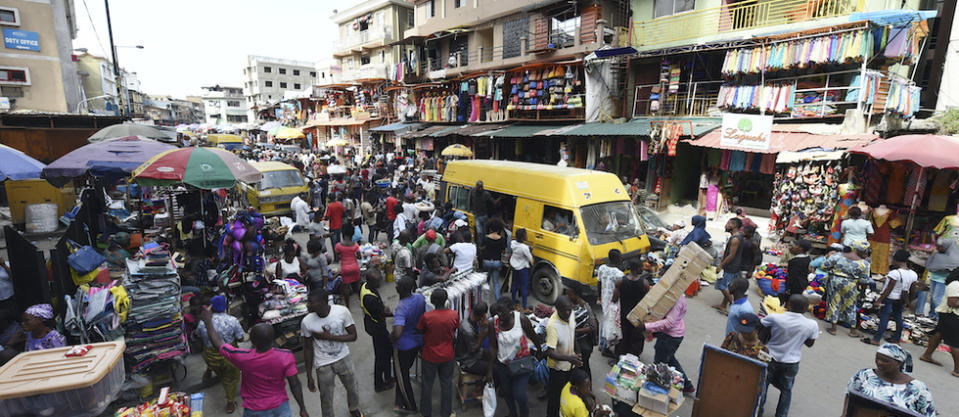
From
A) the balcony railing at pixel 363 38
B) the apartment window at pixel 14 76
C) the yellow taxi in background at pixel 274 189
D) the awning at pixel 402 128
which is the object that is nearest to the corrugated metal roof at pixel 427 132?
the awning at pixel 402 128

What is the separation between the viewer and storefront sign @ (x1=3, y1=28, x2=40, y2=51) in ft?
73.1

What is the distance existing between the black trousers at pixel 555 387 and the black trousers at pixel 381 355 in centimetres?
197

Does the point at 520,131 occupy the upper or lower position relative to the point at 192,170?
upper

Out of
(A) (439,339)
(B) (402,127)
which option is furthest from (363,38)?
(A) (439,339)

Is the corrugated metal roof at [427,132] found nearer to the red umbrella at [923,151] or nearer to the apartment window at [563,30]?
the apartment window at [563,30]

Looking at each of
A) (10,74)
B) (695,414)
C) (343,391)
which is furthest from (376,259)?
(10,74)

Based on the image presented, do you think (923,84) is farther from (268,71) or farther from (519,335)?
(268,71)

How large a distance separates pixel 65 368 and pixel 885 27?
15899mm

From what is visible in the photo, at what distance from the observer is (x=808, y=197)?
1058 centimetres

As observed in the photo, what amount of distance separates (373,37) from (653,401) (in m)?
34.0

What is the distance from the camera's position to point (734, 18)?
1349cm

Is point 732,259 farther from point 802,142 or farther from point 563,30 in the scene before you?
point 563,30

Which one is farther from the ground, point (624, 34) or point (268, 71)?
point (268, 71)

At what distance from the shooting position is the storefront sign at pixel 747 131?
11.2m
